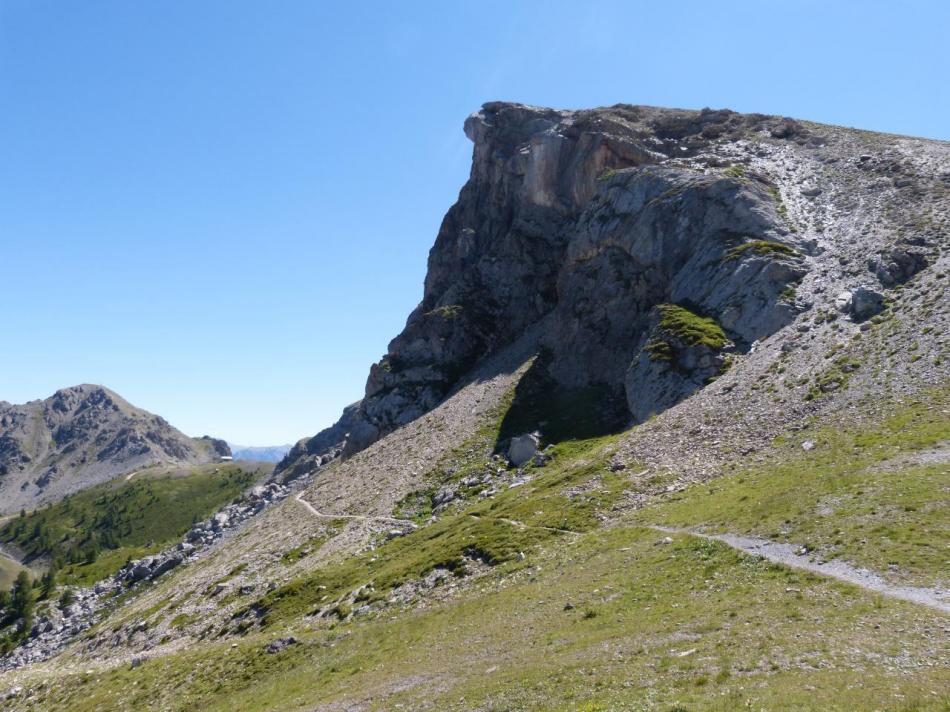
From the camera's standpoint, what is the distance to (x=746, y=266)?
3118 inches

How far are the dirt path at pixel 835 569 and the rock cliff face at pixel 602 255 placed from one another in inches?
1491

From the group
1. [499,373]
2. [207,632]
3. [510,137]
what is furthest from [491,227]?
[207,632]

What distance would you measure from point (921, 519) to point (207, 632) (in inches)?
2180

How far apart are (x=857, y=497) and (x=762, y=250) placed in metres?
53.2

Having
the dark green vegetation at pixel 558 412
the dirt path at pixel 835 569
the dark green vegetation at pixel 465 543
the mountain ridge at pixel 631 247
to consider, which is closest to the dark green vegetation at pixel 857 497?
the dirt path at pixel 835 569

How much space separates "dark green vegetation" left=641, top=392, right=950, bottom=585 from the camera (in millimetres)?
27000

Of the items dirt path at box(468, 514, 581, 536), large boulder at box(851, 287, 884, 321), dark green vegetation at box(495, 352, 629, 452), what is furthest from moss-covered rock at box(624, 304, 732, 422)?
dirt path at box(468, 514, 581, 536)

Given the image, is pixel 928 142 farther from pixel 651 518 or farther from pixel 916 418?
pixel 651 518

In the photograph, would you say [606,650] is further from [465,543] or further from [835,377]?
[835,377]

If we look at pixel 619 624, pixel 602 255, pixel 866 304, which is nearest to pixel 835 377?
pixel 866 304

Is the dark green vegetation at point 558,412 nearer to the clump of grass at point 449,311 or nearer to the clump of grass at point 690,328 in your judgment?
the clump of grass at point 690,328

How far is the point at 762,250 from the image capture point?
79625 millimetres

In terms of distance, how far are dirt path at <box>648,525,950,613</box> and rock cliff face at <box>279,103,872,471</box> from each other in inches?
1491

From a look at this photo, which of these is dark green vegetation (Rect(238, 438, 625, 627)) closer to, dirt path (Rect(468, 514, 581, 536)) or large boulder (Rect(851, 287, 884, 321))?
dirt path (Rect(468, 514, 581, 536))
